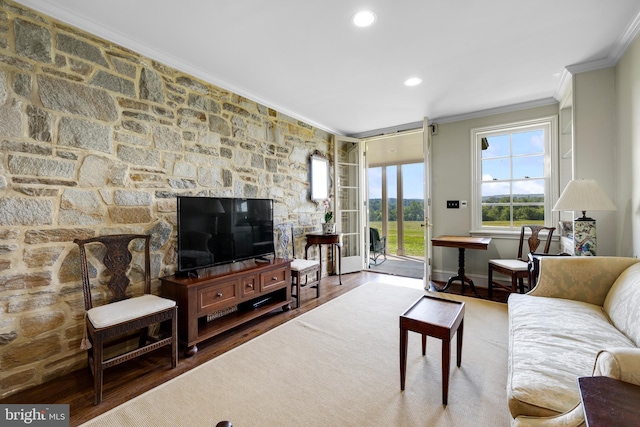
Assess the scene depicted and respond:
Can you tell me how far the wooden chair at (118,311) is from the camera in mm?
1684

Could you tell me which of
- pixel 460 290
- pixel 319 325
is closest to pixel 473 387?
pixel 319 325

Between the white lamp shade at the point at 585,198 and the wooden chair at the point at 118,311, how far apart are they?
3331 millimetres

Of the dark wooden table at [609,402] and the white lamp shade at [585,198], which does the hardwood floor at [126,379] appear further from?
the white lamp shade at [585,198]

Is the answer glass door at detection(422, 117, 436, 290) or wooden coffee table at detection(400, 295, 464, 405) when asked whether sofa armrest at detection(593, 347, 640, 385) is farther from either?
glass door at detection(422, 117, 436, 290)

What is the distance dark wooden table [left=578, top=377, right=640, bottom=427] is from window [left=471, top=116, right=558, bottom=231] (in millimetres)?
3577

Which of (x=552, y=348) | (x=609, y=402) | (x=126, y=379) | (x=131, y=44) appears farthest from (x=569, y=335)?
(x=131, y=44)

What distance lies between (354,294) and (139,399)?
2.52 meters

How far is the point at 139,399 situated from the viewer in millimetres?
1680

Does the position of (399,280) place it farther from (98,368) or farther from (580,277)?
(98,368)

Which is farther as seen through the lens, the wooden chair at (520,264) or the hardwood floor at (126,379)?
the wooden chair at (520,264)

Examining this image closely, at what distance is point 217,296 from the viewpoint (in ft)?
7.91

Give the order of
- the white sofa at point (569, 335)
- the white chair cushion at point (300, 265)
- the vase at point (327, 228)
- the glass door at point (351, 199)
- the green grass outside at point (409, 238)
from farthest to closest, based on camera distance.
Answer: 1. the green grass outside at point (409, 238)
2. the glass door at point (351, 199)
3. the vase at point (327, 228)
4. the white chair cushion at point (300, 265)
5. the white sofa at point (569, 335)

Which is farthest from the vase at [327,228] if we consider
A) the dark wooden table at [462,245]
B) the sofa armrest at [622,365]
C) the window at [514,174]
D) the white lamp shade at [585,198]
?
the sofa armrest at [622,365]

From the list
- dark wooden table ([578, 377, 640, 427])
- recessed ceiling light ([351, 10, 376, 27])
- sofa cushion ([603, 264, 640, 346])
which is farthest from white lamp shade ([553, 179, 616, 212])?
recessed ceiling light ([351, 10, 376, 27])
